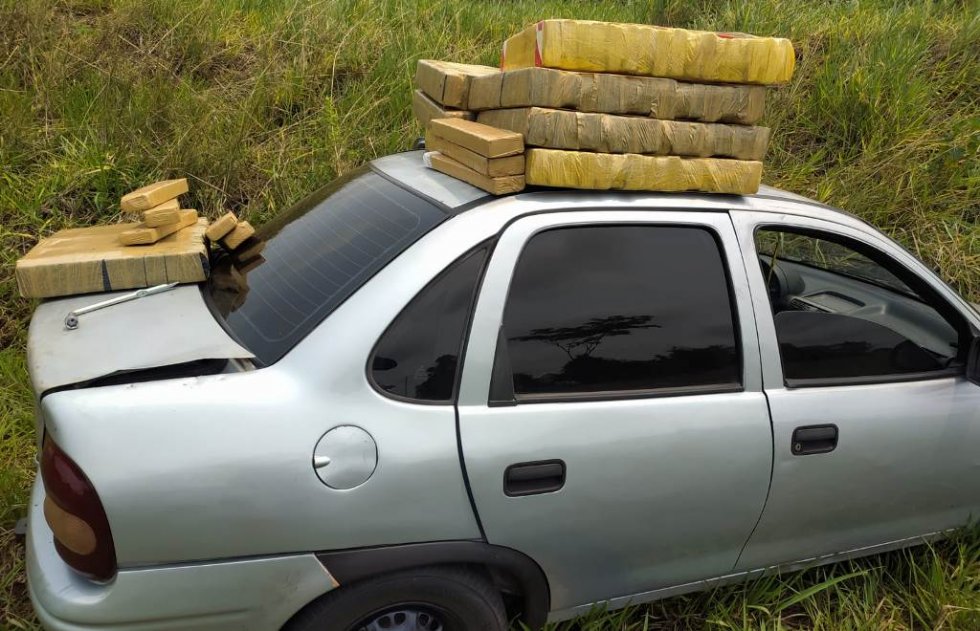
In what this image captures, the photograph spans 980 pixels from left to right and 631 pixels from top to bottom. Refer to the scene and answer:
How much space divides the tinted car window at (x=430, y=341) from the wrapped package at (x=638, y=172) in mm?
376

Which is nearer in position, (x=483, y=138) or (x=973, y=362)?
(x=483, y=138)

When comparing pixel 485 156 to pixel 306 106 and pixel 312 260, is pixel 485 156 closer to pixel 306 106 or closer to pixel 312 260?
pixel 312 260

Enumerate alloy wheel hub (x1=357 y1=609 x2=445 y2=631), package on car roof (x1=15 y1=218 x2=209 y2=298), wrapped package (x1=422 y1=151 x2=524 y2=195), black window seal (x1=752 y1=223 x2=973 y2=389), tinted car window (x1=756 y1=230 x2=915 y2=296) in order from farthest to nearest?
tinted car window (x1=756 y1=230 x2=915 y2=296) → black window seal (x1=752 y1=223 x2=973 y2=389) → package on car roof (x1=15 y1=218 x2=209 y2=298) → wrapped package (x1=422 y1=151 x2=524 y2=195) → alloy wheel hub (x1=357 y1=609 x2=445 y2=631)

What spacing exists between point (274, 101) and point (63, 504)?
4.14 metres

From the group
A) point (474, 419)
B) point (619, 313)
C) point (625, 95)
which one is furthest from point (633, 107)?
point (474, 419)

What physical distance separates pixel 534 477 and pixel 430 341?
46 cm

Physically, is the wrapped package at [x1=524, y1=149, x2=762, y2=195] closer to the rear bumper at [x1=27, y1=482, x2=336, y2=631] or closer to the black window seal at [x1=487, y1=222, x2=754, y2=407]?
the black window seal at [x1=487, y1=222, x2=754, y2=407]

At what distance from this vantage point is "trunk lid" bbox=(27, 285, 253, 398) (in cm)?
188

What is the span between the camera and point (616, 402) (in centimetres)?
216

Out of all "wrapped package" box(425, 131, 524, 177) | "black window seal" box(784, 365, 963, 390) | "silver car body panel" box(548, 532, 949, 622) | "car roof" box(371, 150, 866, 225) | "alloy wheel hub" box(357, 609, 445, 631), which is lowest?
"silver car body panel" box(548, 532, 949, 622)

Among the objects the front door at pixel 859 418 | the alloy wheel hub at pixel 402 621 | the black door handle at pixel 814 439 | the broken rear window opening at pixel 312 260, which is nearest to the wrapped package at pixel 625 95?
the front door at pixel 859 418

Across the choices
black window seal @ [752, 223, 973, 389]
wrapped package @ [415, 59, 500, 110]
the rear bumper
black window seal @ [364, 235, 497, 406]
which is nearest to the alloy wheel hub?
the rear bumper

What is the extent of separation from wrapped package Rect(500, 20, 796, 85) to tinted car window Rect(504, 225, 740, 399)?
483 millimetres

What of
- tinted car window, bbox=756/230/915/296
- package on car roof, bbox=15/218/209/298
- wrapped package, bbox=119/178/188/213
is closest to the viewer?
package on car roof, bbox=15/218/209/298
